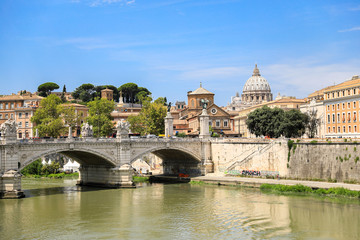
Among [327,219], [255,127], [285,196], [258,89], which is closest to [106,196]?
[285,196]

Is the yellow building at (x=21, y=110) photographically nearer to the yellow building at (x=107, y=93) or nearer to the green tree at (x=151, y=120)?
the green tree at (x=151, y=120)

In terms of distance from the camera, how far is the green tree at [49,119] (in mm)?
63938

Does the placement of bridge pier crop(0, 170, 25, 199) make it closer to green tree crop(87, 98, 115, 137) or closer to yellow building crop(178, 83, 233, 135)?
green tree crop(87, 98, 115, 137)

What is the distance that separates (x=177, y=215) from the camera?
101ft

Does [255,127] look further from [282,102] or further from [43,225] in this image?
[43,225]

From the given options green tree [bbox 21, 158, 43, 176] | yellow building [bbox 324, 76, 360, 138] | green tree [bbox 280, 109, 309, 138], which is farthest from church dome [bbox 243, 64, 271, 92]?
green tree [bbox 21, 158, 43, 176]

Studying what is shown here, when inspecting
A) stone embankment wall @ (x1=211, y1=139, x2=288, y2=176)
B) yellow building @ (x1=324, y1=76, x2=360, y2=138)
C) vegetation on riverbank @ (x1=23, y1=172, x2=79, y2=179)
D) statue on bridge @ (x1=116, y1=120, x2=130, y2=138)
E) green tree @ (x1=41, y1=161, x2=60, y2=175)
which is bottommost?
vegetation on riverbank @ (x1=23, y1=172, x2=79, y2=179)

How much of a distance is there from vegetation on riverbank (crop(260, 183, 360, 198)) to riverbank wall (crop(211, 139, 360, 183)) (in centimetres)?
362

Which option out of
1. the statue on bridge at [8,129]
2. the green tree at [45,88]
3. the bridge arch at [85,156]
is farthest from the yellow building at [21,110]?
the statue on bridge at [8,129]

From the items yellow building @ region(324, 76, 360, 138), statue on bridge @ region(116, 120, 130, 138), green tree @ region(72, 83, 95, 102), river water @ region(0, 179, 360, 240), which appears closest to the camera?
river water @ region(0, 179, 360, 240)

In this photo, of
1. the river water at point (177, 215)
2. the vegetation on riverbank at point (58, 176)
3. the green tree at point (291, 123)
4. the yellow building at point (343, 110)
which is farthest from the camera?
the green tree at point (291, 123)

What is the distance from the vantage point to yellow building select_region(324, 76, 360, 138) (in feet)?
182

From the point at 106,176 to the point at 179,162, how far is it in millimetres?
10857

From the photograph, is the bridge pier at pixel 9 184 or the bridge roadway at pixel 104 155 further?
the bridge roadway at pixel 104 155
